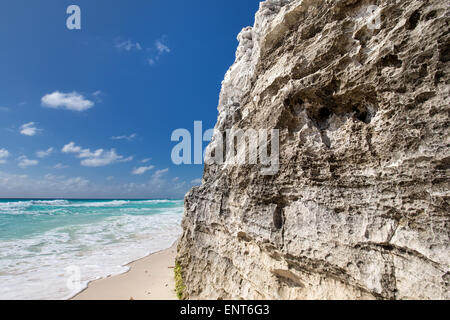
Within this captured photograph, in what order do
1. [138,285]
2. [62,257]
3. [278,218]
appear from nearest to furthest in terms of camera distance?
1. [278,218]
2. [138,285]
3. [62,257]

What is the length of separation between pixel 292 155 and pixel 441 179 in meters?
2.24

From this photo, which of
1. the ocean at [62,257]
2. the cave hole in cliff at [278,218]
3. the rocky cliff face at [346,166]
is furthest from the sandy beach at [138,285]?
the cave hole in cliff at [278,218]

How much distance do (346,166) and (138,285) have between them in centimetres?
774

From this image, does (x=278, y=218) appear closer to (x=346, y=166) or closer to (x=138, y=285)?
(x=346, y=166)

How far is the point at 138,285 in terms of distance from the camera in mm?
7668

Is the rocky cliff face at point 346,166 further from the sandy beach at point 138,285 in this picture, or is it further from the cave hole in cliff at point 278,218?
the sandy beach at point 138,285

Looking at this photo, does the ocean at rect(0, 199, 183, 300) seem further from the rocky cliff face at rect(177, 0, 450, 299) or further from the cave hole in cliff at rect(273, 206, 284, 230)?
the cave hole in cliff at rect(273, 206, 284, 230)

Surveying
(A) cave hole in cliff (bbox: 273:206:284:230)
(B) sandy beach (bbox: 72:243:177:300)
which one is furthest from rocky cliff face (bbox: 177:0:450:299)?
(B) sandy beach (bbox: 72:243:177:300)

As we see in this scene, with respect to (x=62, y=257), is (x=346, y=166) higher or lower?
higher

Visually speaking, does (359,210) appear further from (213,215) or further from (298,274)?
(213,215)

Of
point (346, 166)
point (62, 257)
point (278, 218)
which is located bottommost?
point (62, 257)

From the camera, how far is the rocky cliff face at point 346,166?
2936 mm

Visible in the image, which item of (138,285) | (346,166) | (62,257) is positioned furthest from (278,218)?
(62,257)

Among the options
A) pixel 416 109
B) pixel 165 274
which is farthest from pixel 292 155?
pixel 165 274
